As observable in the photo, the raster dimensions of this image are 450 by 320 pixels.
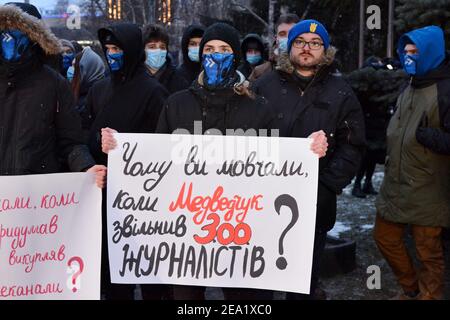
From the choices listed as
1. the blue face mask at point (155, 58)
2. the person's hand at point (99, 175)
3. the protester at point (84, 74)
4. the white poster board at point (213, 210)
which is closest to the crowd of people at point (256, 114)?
the person's hand at point (99, 175)

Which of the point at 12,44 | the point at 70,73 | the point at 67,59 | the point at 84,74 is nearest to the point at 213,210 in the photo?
the point at 12,44

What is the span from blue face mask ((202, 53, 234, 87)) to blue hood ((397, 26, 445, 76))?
4.88 ft

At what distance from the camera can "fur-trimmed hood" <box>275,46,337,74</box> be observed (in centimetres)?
351

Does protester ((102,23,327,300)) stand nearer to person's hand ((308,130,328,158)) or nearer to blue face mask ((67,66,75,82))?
person's hand ((308,130,328,158))

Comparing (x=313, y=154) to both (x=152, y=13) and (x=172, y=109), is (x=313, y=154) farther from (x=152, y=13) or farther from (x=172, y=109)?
(x=152, y=13)

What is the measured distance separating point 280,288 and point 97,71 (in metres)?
2.85

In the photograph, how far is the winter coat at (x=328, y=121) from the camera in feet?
11.2

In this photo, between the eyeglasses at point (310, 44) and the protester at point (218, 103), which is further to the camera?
the eyeglasses at point (310, 44)

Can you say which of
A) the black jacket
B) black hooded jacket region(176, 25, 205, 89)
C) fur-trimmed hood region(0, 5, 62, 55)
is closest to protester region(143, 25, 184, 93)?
black hooded jacket region(176, 25, 205, 89)

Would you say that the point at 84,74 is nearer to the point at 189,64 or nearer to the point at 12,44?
the point at 189,64

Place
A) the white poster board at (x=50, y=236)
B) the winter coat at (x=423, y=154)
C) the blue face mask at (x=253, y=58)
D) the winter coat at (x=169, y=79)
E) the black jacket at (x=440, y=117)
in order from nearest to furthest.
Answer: the white poster board at (x=50, y=236) → the black jacket at (x=440, y=117) → the winter coat at (x=423, y=154) → the winter coat at (x=169, y=79) → the blue face mask at (x=253, y=58)

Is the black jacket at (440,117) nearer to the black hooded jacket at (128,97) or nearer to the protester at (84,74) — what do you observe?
the black hooded jacket at (128,97)

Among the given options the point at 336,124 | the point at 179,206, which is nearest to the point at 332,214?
the point at 336,124

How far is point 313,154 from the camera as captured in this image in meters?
3.10
